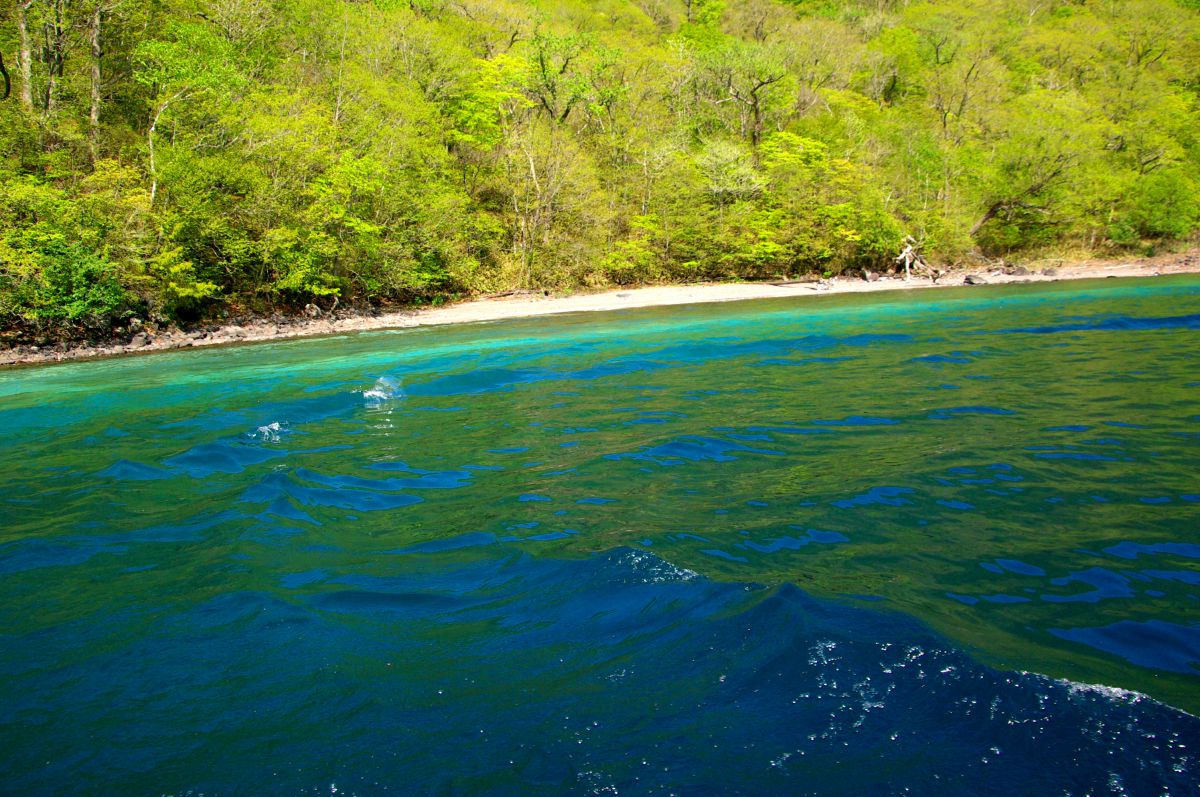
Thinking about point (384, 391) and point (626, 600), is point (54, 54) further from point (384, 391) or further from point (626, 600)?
point (626, 600)

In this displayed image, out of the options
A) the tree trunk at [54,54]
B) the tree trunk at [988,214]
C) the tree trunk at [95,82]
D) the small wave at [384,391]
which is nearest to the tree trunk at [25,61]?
the tree trunk at [54,54]

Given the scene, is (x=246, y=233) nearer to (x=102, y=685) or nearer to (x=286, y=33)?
(x=286, y=33)

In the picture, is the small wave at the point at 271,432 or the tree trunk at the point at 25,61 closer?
the small wave at the point at 271,432

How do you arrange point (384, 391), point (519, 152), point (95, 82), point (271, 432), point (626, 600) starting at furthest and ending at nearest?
point (519, 152) → point (95, 82) → point (384, 391) → point (271, 432) → point (626, 600)

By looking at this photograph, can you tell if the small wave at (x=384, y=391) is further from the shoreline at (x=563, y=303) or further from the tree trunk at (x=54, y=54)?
the tree trunk at (x=54, y=54)

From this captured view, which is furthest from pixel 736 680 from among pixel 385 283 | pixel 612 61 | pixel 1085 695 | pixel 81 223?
pixel 612 61

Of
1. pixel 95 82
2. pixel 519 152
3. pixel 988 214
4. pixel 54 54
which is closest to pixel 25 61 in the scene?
pixel 54 54
